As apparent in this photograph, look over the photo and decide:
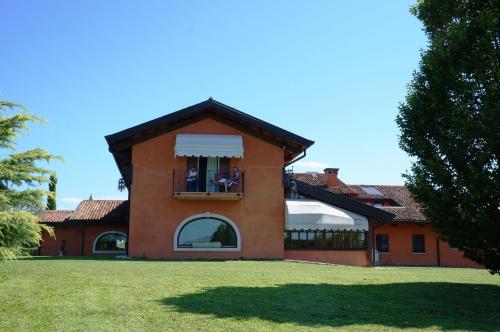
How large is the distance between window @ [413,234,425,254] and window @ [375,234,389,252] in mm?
2120

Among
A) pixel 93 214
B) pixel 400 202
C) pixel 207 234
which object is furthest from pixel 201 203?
pixel 400 202

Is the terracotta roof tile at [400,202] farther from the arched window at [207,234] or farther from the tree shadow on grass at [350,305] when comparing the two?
the tree shadow on grass at [350,305]

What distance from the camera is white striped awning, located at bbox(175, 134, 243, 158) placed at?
987 inches

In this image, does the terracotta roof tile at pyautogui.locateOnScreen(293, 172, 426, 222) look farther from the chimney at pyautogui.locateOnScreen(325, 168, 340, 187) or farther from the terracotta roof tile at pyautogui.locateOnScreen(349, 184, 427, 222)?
the chimney at pyautogui.locateOnScreen(325, 168, 340, 187)

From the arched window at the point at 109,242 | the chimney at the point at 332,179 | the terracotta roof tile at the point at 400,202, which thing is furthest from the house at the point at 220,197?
the chimney at the point at 332,179

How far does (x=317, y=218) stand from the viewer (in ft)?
84.3

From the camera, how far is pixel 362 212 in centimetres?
2848

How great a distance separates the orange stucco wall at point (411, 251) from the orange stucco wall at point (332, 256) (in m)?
11.4

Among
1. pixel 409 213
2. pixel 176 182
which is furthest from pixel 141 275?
pixel 409 213

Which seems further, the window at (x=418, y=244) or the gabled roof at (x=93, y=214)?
the window at (x=418, y=244)

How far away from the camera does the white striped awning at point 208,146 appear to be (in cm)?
2506

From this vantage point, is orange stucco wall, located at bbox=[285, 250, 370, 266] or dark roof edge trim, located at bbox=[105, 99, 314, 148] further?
orange stucco wall, located at bbox=[285, 250, 370, 266]

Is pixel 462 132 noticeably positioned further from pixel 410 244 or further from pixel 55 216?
pixel 55 216

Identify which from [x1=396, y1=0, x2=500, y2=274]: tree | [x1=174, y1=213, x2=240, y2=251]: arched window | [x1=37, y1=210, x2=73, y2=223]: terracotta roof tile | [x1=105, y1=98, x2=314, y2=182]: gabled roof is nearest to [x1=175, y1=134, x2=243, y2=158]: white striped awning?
[x1=105, y1=98, x2=314, y2=182]: gabled roof
